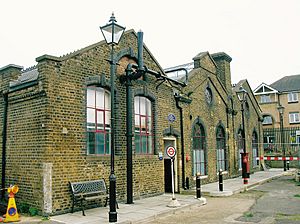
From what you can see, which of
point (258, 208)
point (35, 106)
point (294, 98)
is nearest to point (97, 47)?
point (35, 106)

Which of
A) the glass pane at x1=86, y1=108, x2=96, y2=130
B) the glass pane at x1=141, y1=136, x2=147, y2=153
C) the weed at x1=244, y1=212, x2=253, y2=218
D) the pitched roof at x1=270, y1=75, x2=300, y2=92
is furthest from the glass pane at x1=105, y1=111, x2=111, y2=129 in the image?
the pitched roof at x1=270, y1=75, x2=300, y2=92

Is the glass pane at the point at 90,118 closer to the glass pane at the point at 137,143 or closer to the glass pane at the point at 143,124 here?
the glass pane at the point at 137,143

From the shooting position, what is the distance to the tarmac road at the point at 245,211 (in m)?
9.65

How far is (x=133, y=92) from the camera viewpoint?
519 inches

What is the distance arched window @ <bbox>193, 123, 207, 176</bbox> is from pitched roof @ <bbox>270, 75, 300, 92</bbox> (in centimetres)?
3288

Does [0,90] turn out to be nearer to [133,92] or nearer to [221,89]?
[133,92]

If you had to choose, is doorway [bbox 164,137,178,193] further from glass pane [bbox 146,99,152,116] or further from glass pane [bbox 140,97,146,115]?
glass pane [bbox 140,97,146,115]

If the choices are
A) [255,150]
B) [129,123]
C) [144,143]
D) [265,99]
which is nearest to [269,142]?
[265,99]

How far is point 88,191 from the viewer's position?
10.5 m

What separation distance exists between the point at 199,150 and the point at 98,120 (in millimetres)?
8259

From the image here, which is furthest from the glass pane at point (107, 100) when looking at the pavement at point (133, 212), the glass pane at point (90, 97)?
the pavement at point (133, 212)

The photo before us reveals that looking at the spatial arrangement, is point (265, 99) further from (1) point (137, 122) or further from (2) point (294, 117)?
(1) point (137, 122)

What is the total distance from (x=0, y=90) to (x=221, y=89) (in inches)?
544

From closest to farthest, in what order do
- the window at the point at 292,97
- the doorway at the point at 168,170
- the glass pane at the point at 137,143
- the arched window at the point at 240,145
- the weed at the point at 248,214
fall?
the weed at the point at 248,214 → the glass pane at the point at 137,143 → the doorway at the point at 168,170 → the arched window at the point at 240,145 → the window at the point at 292,97
